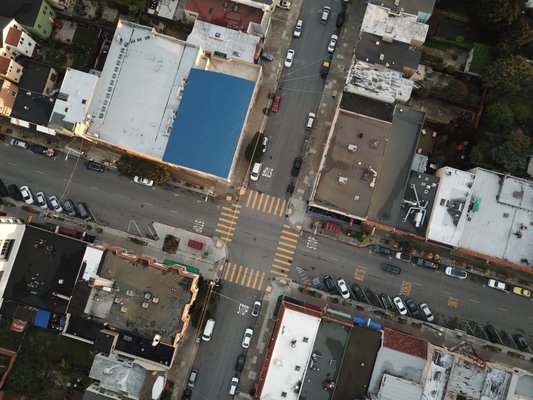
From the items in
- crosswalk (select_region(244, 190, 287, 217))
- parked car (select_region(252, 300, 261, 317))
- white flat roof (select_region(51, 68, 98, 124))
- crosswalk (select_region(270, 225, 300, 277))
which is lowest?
parked car (select_region(252, 300, 261, 317))

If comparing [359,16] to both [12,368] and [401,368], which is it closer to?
[401,368]

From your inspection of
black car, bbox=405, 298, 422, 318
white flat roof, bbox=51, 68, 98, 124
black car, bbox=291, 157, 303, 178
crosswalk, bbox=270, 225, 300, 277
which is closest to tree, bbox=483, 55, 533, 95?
black car, bbox=291, 157, 303, 178

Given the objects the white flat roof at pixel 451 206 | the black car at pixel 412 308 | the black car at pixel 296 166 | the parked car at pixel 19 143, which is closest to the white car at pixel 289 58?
the black car at pixel 296 166

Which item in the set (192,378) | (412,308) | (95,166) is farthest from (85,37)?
(412,308)

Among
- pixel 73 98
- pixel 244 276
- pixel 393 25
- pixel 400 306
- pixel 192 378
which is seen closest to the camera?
pixel 192 378

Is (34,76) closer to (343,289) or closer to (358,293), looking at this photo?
(343,289)

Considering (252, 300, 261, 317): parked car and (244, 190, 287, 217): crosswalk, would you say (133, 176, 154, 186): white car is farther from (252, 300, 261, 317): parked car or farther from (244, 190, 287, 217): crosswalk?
(252, 300, 261, 317): parked car
